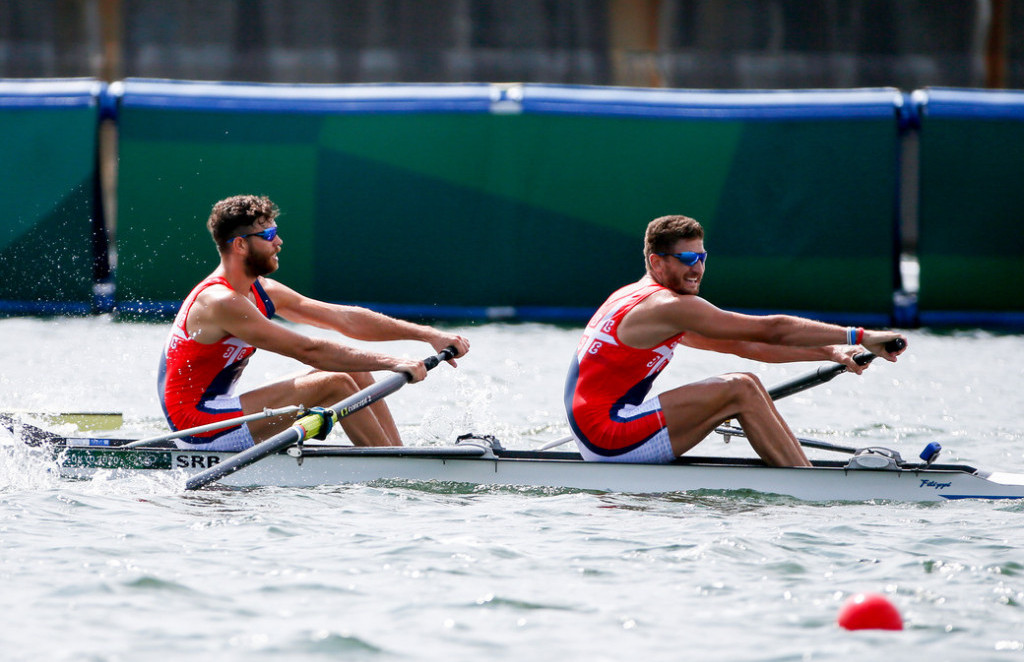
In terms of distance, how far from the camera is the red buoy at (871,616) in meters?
4.61

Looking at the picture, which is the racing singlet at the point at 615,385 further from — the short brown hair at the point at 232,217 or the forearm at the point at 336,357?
the short brown hair at the point at 232,217

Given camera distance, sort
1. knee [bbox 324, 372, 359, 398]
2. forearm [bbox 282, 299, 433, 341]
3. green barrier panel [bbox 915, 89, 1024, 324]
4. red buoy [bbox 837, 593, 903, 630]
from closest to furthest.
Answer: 1. red buoy [bbox 837, 593, 903, 630]
2. knee [bbox 324, 372, 359, 398]
3. forearm [bbox 282, 299, 433, 341]
4. green barrier panel [bbox 915, 89, 1024, 324]

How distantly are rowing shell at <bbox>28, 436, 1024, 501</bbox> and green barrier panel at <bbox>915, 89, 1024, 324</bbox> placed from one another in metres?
7.01

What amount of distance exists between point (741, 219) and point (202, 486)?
801 centimetres

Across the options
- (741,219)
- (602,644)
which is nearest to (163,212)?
(741,219)

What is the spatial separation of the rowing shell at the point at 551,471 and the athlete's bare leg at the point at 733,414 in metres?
0.10

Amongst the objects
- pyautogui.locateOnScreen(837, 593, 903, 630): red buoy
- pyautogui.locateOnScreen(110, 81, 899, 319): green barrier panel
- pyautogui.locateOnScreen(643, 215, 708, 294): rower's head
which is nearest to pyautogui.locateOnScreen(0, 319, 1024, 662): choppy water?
pyautogui.locateOnScreen(837, 593, 903, 630): red buoy

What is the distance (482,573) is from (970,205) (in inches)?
368

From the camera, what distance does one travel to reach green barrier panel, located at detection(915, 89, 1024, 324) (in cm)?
1308

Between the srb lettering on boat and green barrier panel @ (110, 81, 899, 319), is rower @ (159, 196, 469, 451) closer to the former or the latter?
the srb lettering on boat

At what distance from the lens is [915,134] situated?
518 inches

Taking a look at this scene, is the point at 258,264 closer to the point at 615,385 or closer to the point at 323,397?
the point at 323,397

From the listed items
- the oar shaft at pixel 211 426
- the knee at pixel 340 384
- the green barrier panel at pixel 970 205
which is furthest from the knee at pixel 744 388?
the green barrier panel at pixel 970 205

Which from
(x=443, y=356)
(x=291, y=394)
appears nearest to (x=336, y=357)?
(x=291, y=394)
